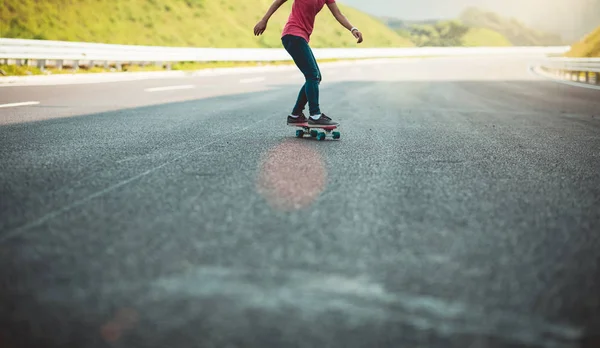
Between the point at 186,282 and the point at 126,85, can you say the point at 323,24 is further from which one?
the point at 186,282

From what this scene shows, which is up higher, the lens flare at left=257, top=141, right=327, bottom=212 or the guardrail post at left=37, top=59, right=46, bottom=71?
the guardrail post at left=37, top=59, right=46, bottom=71

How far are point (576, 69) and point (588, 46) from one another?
48.8 ft

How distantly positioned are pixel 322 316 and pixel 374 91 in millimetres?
15941

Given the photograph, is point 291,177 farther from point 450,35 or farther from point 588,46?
point 450,35

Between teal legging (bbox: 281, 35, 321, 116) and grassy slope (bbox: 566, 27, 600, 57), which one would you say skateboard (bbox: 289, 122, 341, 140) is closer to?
teal legging (bbox: 281, 35, 321, 116)

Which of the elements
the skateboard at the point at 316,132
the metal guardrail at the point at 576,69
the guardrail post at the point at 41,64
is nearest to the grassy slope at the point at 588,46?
the metal guardrail at the point at 576,69

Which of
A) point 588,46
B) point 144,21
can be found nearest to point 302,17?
point 588,46

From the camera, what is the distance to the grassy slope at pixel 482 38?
159 m

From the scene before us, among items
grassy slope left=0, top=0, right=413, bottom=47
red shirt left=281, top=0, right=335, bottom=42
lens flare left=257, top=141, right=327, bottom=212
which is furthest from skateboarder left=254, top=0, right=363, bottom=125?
grassy slope left=0, top=0, right=413, bottom=47

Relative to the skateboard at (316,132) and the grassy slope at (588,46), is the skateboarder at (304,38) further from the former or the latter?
the grassy slope at (588,46)

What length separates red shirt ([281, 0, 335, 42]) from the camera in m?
8.26

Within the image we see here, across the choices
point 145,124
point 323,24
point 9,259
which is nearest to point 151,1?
point 323,24

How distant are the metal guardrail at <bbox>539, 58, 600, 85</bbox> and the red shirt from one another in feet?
61.4

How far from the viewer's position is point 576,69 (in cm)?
2694
